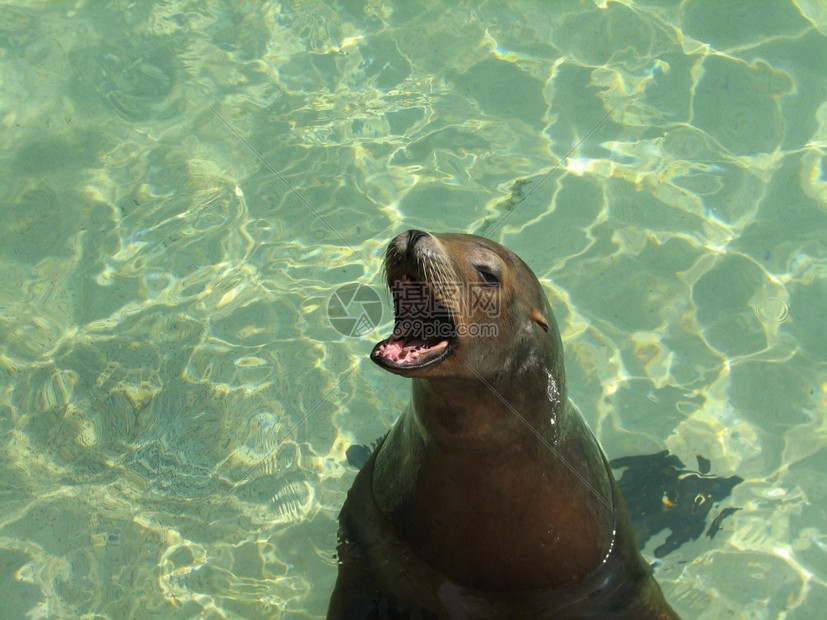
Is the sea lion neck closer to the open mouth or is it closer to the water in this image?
the open mouth

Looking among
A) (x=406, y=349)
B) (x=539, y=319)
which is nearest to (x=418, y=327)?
(x=406, y=349)

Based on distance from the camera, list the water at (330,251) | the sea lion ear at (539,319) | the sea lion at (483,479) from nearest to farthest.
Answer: the sea lion at (483,479), the sea lion ear at (539,319), the water at (330,251)

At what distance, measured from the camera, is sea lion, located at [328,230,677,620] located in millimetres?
3305

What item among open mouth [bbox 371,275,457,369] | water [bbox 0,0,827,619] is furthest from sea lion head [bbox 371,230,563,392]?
water [bbox 0,0,827,619]

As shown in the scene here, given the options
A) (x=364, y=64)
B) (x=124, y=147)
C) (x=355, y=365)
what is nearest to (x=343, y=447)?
(x=355, y=365)

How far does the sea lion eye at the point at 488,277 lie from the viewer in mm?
3414

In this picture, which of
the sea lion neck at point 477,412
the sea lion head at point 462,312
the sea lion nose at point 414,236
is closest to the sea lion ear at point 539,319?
the sea lion head at point 462,312

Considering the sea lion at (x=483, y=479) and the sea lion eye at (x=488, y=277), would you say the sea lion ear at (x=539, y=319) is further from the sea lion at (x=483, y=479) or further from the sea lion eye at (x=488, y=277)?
the sea lion eye at (x=488, y=277)

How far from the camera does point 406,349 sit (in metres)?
3.20

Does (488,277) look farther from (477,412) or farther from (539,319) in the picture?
(477,412)

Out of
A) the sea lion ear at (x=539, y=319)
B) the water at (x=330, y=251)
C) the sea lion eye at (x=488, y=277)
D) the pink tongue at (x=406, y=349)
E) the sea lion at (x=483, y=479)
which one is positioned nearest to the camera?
the pink tongue at (x=406, y=349)

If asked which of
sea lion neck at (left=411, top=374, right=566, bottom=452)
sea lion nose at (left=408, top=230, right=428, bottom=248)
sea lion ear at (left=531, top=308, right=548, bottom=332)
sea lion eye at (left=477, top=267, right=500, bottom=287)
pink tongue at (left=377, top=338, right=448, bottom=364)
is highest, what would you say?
sea lion nose at (left=408, top=230, right=428, bottom=248)

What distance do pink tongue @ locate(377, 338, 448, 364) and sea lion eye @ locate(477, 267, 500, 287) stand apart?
0.33m

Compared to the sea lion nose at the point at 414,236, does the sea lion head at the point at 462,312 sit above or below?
below
